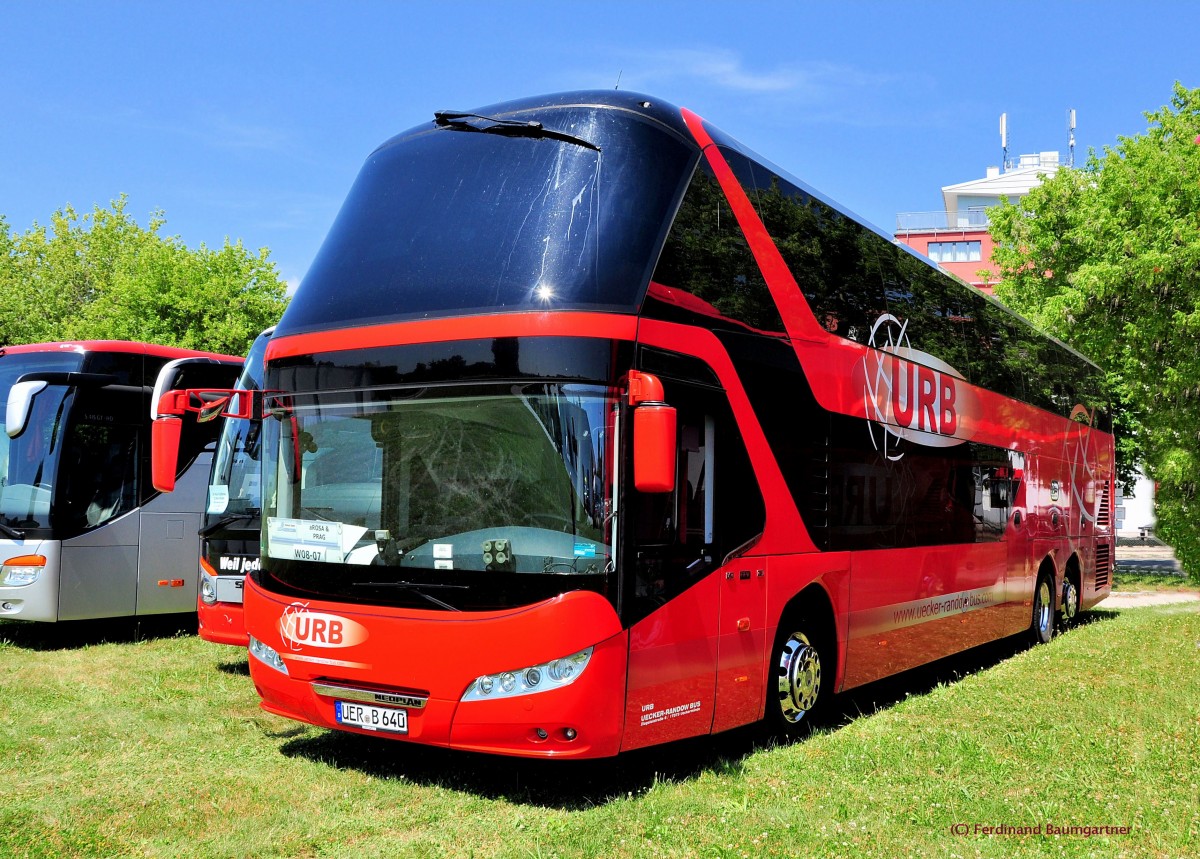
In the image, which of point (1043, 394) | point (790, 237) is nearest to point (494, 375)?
point (790, 237)

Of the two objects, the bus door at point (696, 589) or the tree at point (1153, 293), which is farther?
the tree at point (1153, 293)

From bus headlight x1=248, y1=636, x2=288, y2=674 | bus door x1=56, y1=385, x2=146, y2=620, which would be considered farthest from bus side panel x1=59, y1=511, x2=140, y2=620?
bus headlight x1=248, y1=636, x2=288, y2=674

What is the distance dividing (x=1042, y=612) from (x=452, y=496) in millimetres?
10734

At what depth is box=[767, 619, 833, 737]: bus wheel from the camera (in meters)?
8.18

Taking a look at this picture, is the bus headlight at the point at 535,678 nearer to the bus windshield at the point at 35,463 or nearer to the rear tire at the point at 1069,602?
the bus windshield at the point at 35,463

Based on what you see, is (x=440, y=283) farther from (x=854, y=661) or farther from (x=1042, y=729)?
(x=1042, y=729)

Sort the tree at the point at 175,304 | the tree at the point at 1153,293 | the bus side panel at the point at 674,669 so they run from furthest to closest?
the tree at the point at 175,304 → the tree at the point at 1153,293 → the bus side panel at the point at 674,669

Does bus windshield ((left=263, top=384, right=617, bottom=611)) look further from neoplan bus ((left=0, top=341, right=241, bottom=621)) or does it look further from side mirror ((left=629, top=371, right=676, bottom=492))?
neoplan bus ((left=0, top=341, right=241, bottom=621))

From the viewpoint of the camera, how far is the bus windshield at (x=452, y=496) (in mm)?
6152

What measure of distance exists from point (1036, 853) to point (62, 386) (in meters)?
11.2

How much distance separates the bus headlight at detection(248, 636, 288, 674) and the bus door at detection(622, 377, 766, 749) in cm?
232

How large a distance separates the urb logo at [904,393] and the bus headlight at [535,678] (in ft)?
14.0

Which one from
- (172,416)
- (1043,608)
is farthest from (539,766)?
(1043,608)

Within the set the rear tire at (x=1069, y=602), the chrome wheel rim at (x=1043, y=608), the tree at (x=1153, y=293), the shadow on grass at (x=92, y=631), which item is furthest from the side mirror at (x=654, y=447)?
the tree at (x=1153, y=293)
